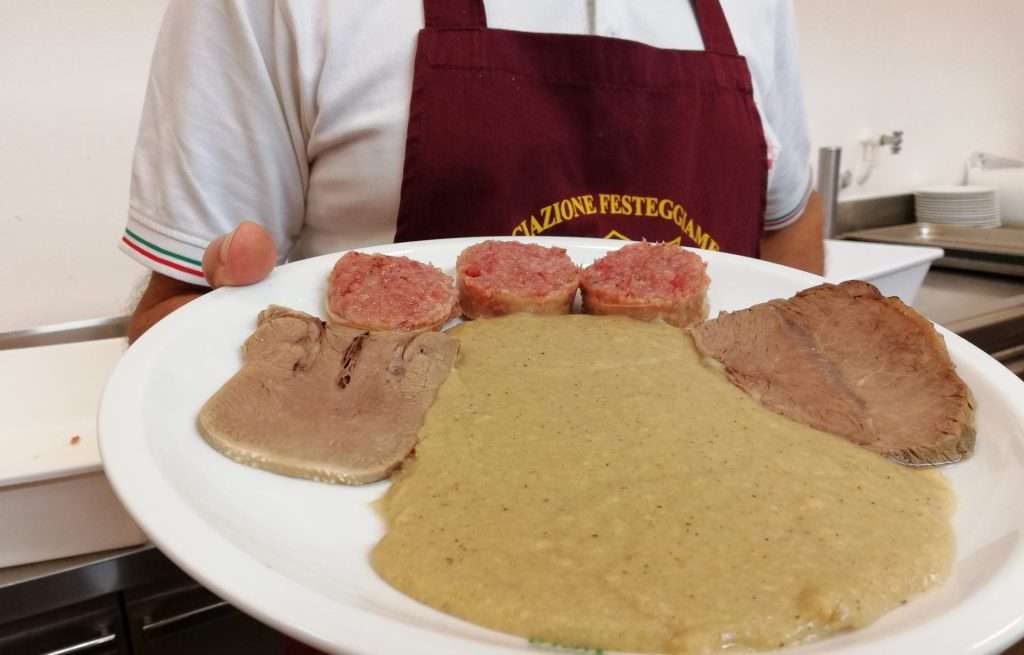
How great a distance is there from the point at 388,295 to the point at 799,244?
1243 millimetres

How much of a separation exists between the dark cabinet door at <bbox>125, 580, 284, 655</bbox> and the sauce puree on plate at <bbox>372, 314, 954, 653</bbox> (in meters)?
0.86

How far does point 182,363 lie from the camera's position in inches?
35.9

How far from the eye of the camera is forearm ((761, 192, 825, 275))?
1964 mm

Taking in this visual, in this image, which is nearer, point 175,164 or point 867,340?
point 867,340

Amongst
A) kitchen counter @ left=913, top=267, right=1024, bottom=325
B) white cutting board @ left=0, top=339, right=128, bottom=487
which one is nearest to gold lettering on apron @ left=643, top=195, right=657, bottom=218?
white cutting board @ left=0, top=339, right=128, bottom=487

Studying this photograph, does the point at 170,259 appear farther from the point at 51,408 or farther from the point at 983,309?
the point at 983,309

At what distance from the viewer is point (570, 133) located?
1.41 meters

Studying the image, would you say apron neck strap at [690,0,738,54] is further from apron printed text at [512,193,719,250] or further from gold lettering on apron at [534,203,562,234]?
gold lettering on apron at [534,203,562,234]

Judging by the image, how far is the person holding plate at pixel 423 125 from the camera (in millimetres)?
1275

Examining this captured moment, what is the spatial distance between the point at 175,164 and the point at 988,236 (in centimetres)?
337

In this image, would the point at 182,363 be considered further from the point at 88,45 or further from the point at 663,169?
the point at 88,45

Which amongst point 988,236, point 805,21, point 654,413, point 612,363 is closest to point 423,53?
point 612,363

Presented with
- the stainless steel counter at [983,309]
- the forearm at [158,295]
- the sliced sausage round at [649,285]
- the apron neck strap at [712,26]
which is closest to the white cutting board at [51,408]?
the forearm at [158,295]

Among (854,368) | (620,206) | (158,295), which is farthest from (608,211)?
(158,295)
